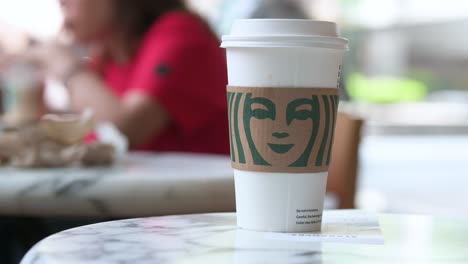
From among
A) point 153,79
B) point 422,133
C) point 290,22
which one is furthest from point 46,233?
point 422,133

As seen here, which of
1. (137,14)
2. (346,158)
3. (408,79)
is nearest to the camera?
(346,158)

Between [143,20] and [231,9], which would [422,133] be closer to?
[231,9]

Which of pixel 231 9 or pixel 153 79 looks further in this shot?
pixel 231 9

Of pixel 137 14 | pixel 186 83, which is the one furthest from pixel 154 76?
pixel 137 14

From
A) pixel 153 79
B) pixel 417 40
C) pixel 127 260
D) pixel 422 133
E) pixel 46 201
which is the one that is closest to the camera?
pixel 127 260

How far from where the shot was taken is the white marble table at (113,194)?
943 mm

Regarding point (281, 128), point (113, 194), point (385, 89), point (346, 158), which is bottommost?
point (385, 89)

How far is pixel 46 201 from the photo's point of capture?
3.12ft

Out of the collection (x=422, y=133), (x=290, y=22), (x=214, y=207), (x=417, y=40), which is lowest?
(x=422, y=133)

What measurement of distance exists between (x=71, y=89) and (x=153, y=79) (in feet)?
0.73

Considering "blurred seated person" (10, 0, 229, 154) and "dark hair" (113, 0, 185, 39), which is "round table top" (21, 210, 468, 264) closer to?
"blurred seated person" (10, 0, 229, 154)

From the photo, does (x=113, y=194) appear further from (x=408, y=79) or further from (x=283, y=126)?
(x=408, y=79)

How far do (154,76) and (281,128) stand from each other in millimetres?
1171

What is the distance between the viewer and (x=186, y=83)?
1.78 m
